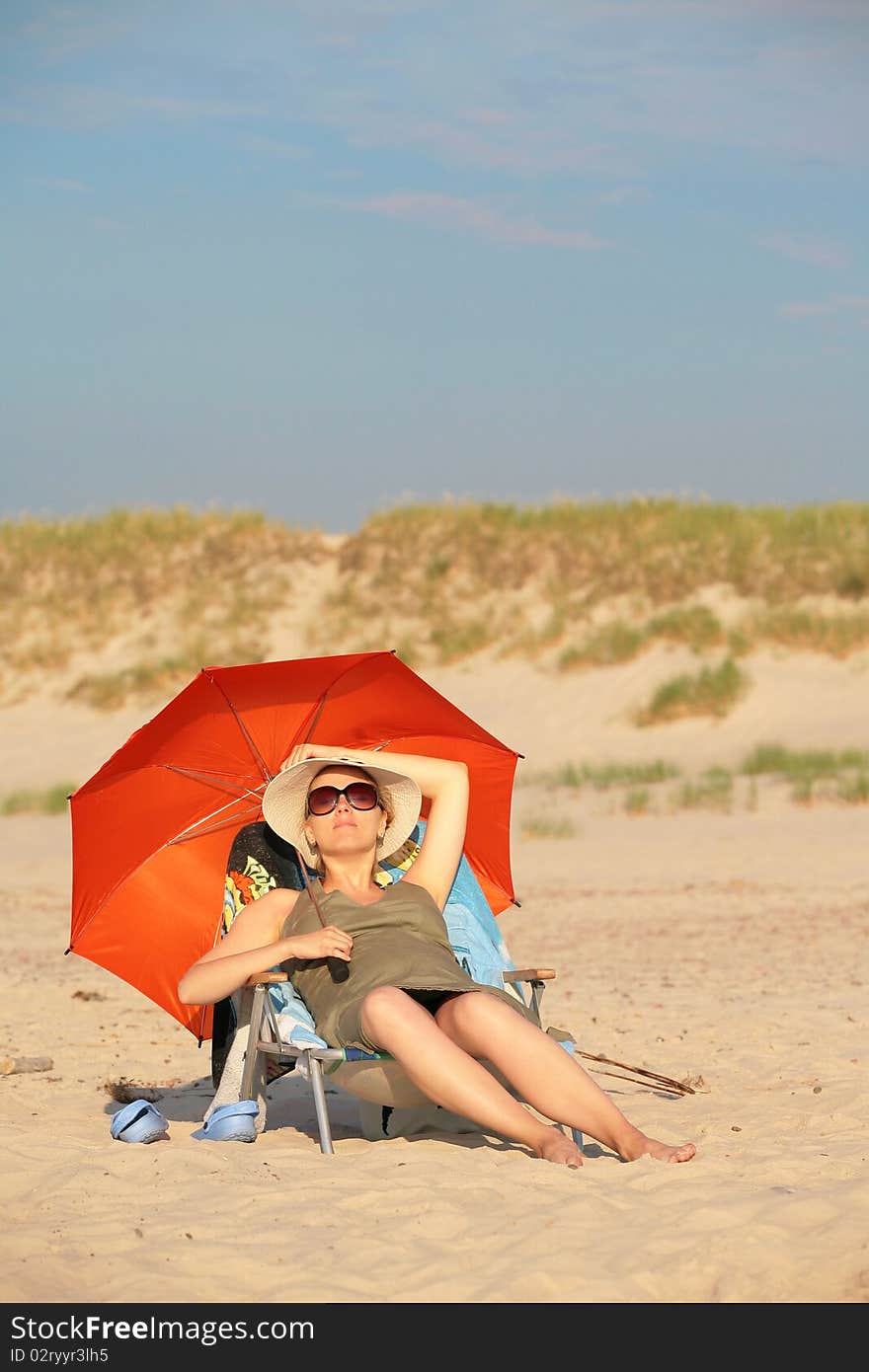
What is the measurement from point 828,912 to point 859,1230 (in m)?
6.73

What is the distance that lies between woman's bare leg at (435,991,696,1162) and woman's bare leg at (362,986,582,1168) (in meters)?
0.07

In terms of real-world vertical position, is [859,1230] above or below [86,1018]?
above

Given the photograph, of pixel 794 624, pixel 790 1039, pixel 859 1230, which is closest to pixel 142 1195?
pixel 859 1230

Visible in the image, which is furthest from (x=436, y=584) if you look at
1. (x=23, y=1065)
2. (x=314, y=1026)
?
(x=314, y=1026)

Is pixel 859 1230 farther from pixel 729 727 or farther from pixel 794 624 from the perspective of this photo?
pixel 794 624

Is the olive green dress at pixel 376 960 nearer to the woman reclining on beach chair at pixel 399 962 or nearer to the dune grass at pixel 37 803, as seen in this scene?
the woman reclining on beach chair at pixel 399 962

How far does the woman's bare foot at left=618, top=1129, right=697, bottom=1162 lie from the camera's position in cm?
423

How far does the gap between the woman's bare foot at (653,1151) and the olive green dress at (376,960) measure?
0.54 metres

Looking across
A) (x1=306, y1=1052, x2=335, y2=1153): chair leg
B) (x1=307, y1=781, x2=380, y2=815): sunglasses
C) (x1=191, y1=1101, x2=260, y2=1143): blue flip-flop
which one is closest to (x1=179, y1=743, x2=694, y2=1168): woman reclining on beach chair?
(x1=307, y1=781, x2=380, y2=815): sunglasses

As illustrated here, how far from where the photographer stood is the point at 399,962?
460cm

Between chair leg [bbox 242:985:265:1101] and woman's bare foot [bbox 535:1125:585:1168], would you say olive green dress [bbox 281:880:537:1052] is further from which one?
woman's bare foot [bbox 535:1125:585:1168]

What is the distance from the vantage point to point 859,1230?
11.9 feet

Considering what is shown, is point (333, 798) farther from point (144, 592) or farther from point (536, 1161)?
point (144, 592)

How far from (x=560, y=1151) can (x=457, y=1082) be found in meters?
0.31
